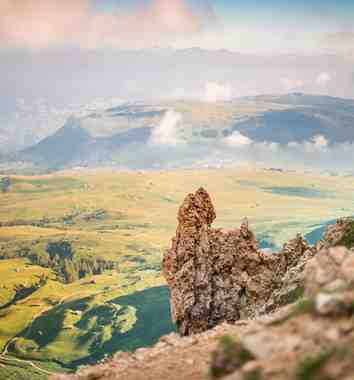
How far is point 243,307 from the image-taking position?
228 ft

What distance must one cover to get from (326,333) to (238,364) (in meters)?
3.23

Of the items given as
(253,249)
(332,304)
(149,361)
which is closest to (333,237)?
(253,249)

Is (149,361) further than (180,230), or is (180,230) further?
(180,230)

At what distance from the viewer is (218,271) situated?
72.9 metres

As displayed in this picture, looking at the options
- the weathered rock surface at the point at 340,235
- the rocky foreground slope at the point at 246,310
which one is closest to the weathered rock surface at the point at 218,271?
the rocky foreground slope at the point at 246,310

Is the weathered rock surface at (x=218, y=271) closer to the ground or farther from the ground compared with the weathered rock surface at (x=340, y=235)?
closer to the ground

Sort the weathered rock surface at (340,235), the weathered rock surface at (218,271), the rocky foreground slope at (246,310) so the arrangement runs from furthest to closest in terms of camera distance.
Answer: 1. the weathered rock surface at (218,271)
2. the weathered rock surface at (340,235)
3. the rocky foreground slope at (246,310)

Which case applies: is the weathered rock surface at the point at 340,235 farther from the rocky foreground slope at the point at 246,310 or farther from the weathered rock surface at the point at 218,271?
the weathered rock surface at the point at 218,271

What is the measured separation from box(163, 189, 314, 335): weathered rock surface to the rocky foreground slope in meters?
0.13

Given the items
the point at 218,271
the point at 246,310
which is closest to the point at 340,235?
the point at 246,310

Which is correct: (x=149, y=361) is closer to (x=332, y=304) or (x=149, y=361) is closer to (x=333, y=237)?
(x=332, y=304)

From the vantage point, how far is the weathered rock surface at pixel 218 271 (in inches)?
2749

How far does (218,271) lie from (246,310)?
7313mm

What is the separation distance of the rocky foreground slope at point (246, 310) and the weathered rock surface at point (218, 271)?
128 mm
